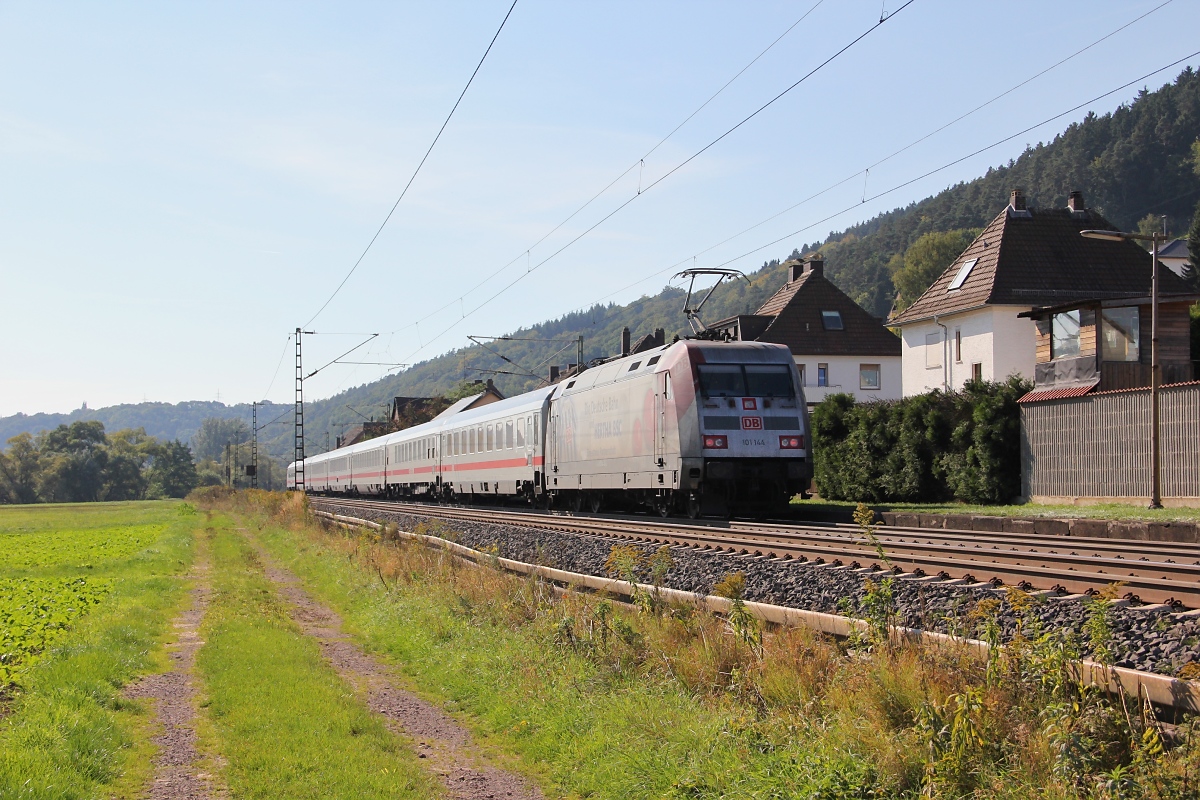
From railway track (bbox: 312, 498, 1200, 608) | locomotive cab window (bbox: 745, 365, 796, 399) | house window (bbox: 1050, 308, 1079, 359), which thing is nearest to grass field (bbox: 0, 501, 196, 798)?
railway track (bbox: 312, 498, 1200, 608)

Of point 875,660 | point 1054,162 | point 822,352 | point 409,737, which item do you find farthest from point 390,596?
point 1054,162

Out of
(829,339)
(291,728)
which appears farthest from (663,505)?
(829,339)

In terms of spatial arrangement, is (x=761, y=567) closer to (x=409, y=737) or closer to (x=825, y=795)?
(x=409, y=737)

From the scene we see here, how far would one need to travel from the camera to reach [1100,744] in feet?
15.8

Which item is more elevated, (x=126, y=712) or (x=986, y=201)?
(x=986, y=201)

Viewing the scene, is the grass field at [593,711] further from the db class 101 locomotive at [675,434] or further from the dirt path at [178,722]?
the db class 101 locomotive at [675,434]

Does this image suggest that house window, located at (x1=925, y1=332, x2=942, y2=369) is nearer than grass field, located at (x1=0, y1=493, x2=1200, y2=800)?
Answer: No

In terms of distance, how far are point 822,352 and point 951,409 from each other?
30.2 metres

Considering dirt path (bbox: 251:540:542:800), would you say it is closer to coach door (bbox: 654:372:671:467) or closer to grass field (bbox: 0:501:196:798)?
grass field (bbox: 0:501:196:798)

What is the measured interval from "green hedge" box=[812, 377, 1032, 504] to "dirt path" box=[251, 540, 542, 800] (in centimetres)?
1632

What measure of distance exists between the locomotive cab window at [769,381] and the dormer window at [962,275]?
24.3 meters

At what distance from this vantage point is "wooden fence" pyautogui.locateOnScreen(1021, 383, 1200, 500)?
20.4 metres

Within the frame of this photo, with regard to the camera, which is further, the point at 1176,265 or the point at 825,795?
the point at 1176,265

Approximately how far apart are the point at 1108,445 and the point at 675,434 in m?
9.33
